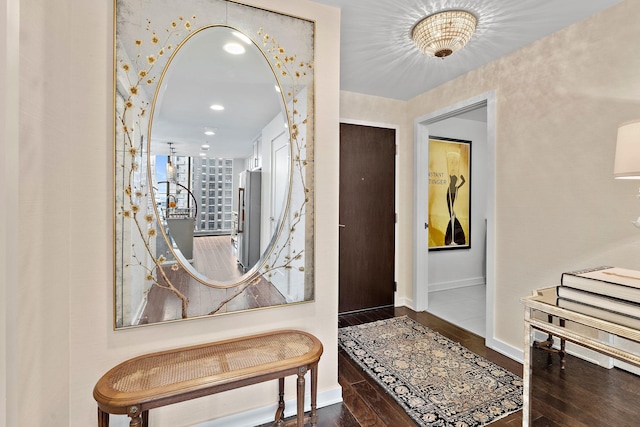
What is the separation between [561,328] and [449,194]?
3.09 m

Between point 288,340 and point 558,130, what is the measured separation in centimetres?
245

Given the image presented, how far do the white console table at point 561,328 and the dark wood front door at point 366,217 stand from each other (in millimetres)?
2050

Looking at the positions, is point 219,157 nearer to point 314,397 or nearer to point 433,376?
point 314,397

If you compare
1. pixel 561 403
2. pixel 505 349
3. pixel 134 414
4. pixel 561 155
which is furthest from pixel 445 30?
pixel 134 414

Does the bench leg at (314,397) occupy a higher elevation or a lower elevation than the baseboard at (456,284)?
higher

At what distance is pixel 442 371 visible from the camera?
2160 mm

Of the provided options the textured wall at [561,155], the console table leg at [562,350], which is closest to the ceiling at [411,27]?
the textured wall at [561,155]

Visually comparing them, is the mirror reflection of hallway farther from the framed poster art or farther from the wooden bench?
the framed poster art

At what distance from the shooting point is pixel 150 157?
146cm

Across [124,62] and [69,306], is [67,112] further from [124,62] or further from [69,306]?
[69,306]

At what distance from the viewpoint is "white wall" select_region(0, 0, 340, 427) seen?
3.14 ft

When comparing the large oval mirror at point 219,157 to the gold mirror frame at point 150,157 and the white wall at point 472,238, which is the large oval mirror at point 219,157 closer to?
the gold mirror frame at point 150,157

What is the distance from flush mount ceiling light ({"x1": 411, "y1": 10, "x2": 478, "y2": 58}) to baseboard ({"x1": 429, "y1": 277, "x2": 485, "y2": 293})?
10.4 feet

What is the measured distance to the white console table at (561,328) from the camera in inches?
44.6
